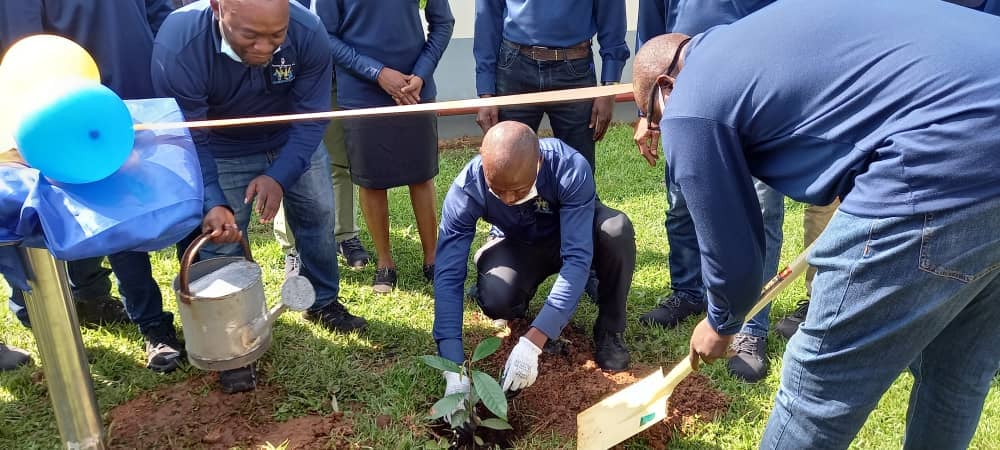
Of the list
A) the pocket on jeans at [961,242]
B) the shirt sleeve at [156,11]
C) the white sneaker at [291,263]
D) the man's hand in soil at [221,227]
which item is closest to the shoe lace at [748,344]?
the pocket on jeans at [961,242]

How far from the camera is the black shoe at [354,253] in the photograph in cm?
430

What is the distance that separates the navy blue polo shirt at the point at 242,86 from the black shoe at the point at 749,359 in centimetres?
212

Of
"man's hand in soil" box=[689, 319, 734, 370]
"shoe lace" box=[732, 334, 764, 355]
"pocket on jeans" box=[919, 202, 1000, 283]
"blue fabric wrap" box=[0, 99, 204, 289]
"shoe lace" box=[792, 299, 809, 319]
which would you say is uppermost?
"pocket on jeans" box=[919, 202, 1000, 283]

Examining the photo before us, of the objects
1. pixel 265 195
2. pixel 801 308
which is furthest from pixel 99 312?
pixel 801 308

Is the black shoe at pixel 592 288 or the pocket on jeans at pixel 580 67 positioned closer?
the black shoe at pixel 592 288

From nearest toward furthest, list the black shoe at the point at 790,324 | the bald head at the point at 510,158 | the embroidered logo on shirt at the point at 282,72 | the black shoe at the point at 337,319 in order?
the bald head at the point at 510,158 → the embroidered logo on shirt at the point at 282,72 → the black shoe at the point at 790,324 → the black shoe at the point at 337,319

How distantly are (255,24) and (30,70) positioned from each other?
2.56 ft

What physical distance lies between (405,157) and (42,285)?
196 centimetres

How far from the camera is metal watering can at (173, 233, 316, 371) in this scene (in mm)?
2516

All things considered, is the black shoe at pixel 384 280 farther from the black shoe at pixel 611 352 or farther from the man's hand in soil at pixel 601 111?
the man's hand in soil at pixel 601 111

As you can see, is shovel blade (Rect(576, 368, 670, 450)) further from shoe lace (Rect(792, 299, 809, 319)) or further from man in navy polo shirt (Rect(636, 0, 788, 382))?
shoe lace (Rect(792, 299, 809, 319))

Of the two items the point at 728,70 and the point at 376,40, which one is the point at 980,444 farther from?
the point at 376,40

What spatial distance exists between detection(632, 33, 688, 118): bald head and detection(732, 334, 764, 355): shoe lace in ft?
5.37

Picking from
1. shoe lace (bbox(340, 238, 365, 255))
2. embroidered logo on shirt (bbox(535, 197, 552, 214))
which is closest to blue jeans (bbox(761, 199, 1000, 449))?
embroidered logo on shirt (bbox(535, 197, 552, 214))
